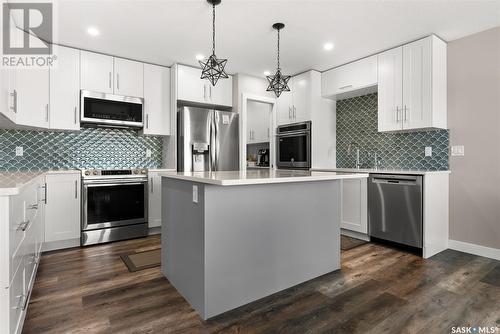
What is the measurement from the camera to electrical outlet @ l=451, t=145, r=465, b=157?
3.20 metres

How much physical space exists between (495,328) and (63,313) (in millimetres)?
2784

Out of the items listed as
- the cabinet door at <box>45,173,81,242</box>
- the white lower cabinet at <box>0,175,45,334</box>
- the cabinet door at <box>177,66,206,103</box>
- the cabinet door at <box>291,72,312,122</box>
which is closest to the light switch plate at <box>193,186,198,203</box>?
the white lower cabinet at <box>0,175,45,334</box>

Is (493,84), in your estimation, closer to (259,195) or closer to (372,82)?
(372,82)

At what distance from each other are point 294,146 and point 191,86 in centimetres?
188

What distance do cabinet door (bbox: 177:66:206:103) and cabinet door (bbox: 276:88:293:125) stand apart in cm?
130

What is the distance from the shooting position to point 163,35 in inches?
127

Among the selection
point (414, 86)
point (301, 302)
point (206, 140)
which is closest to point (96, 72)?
point (206, 140)

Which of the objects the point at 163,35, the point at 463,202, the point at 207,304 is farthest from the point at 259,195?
the point at 463,202

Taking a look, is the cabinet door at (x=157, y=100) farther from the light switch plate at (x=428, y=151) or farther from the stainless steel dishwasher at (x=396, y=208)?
the light switch plate at (x=428, y=151)

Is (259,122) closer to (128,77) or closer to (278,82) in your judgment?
(128,77)

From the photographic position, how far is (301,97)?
4.53m

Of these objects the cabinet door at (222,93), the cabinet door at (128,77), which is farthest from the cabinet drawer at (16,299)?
the cabinet door at (222,93)

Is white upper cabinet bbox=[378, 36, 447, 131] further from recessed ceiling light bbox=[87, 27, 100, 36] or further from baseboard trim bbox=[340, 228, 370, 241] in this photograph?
recessed ceiling light bbox=[87, 27, 100, 36]

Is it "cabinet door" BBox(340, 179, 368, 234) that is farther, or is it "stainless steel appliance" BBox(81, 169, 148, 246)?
"cabinet door" BBox(340, 179, 368, 234)
